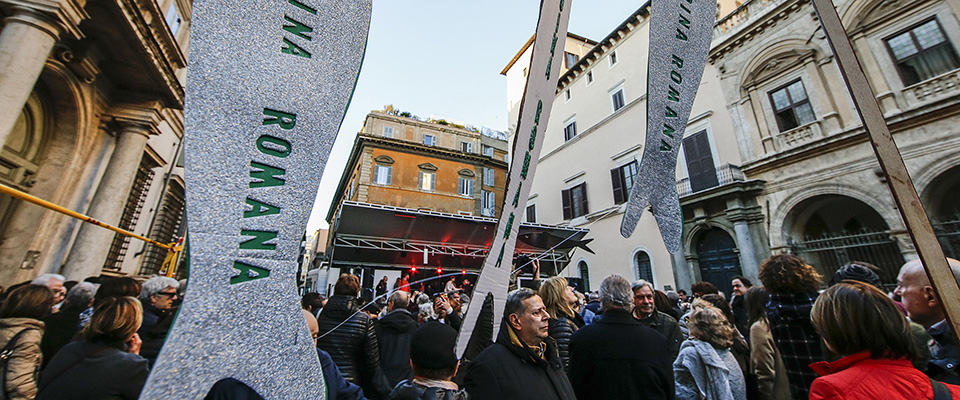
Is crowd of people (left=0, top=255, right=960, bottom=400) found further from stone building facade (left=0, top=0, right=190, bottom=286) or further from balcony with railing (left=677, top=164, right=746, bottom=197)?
balcony with railing (left=677, top=164, right=746, bottom=197)

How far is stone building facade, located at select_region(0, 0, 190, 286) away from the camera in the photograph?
14.4 ft

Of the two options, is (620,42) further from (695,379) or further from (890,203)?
(695,379)

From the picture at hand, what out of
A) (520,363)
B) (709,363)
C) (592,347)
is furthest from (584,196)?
(520,363)

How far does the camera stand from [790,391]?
2328mm

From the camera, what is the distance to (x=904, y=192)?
1.19 meters

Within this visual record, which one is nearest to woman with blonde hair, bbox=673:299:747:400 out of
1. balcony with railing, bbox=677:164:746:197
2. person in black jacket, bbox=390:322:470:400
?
person in black jacket, bbox=390:322:470:400

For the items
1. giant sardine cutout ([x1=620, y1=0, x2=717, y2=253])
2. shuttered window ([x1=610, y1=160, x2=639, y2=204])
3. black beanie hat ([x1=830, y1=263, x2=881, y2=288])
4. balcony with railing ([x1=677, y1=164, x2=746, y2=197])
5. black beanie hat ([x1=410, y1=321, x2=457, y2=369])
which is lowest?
black beanie hat ([x1=410, y1=321, x2=457, y2=369])

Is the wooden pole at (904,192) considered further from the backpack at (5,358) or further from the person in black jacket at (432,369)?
the backpack at (5,358)

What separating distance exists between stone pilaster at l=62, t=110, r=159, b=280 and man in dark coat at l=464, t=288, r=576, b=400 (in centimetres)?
840

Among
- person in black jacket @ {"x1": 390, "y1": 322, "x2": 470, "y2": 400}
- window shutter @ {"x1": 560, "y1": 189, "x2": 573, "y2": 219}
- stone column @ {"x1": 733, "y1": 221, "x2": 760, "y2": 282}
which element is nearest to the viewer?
person in black jacket @ {"x1": 390, "y1": 322, "x2": 470, "y2": 400}

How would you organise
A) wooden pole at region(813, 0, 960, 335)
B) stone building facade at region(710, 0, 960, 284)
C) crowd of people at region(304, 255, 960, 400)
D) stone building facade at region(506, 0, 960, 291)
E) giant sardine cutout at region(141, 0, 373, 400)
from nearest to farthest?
giant sardine cutout at region(141, 0, 373, 400) → wooden pole at region(813, 0, 960, 335) → crowd of people at region(304, 255, 960, 400) → stone building facade at region(710, 0, 960, 284) → stone building facade at region(506, 0, 960, 291)

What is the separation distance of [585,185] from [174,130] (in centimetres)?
1468

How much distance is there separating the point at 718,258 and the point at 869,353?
11.6 metres

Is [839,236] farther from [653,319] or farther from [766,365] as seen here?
[766,365]
